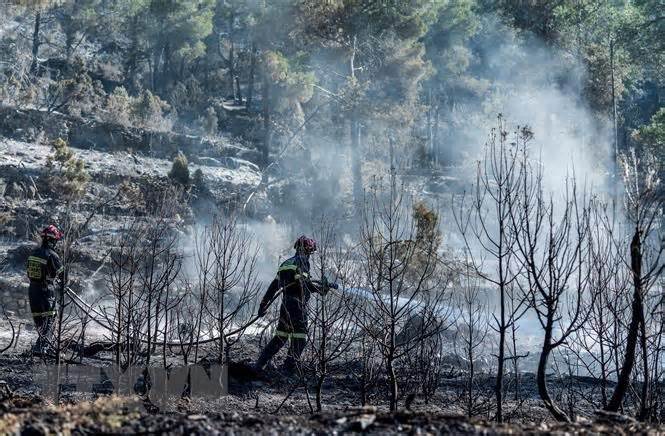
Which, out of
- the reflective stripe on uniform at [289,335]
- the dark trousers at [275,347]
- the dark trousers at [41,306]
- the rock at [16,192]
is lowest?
the dark trousers at [275,347]

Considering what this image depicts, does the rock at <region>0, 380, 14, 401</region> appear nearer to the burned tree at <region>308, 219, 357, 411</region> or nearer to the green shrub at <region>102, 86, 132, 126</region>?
the burned tree at <region>308, 219, 357, 411</region>

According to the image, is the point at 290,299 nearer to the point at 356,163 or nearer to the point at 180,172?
the point at 180,172

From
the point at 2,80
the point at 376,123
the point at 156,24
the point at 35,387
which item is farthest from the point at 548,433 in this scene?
the point at 156,24

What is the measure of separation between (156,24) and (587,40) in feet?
60.6

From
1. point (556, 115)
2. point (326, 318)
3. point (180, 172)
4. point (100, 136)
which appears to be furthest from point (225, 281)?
point (556, 115)

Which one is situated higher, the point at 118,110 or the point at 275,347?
the point at 118,110

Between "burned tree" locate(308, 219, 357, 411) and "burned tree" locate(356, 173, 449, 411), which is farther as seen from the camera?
"burned tree" locate(308, 219, 357, 411)

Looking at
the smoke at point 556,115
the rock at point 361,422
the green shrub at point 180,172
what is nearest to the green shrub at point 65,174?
the green shrub at point 180,172

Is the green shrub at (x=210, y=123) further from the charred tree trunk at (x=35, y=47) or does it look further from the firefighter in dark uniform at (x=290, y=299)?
the firefighter in dark uniform at (x=290, y=299)

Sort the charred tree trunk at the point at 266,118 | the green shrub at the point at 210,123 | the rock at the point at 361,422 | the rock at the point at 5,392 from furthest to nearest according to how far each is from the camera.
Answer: the green shrub at the point at 210,123 → the charred tree trunk at the point at 266,118 → the rock at the point at 5,392 → the rock at the point at 361,422

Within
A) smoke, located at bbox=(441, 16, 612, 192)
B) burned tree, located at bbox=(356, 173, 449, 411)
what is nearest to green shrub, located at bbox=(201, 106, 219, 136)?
smoke, located at bbox=(441, 16, 612, 192)

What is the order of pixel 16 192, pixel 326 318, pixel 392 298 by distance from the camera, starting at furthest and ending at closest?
pixel 16 192
pixel 326 318
pixel 392 298

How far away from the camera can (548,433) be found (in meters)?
4.68

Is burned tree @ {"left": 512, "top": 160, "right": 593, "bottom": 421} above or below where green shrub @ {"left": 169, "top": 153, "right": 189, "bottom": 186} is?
below
